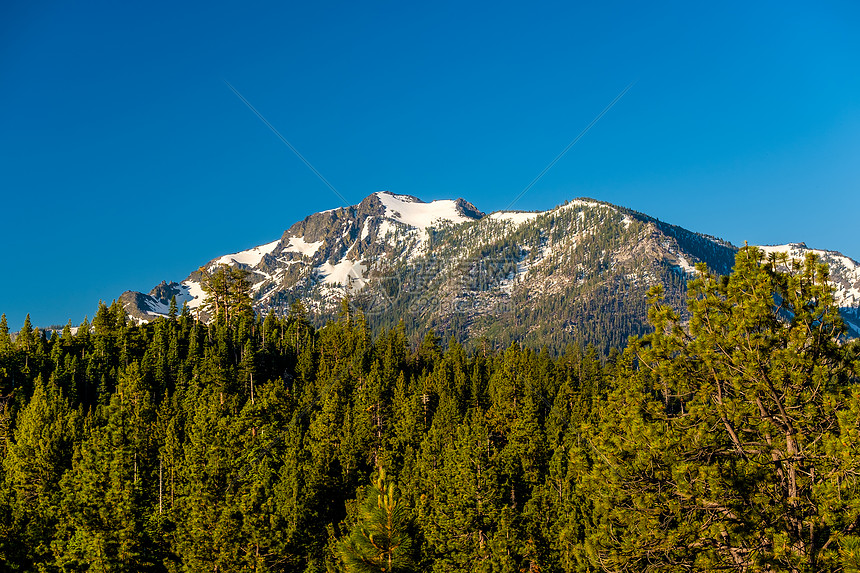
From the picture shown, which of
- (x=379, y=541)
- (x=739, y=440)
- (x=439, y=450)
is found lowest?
(x=379, y=541)

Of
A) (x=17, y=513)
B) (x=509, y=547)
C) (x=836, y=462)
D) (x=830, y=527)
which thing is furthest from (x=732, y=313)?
(x=17, y=513)

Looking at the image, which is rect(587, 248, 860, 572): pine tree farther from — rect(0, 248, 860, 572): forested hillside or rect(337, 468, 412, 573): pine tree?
rect(337, 468, 412, 573): pine tree

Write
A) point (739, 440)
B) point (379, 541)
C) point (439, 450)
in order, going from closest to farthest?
point (739, 440)
point (379, 541)
point (439, 450)

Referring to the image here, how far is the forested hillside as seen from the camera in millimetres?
16281

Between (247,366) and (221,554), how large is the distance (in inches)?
2115

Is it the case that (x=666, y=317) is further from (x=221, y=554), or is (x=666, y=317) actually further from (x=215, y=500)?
(x=215, y=500)

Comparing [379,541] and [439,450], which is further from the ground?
[439,450]

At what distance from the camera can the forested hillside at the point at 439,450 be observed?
16281 millimetres

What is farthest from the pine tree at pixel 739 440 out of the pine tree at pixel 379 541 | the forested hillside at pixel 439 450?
the pine tree at pixel 379 541

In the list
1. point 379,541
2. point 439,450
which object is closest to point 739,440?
point 379,541

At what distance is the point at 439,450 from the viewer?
64125 millimetres

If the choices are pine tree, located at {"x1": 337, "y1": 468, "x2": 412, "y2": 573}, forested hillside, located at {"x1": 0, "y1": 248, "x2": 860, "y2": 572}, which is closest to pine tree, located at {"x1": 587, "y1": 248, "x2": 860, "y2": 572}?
forested hillside, located at {"x1": 0, "y1": 248, "x2": 860, "y2": 572}

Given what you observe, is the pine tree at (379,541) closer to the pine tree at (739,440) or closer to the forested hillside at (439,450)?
the forested hillside at (439,450)

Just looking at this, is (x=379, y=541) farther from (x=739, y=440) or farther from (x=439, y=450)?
(x=439, y=450)
